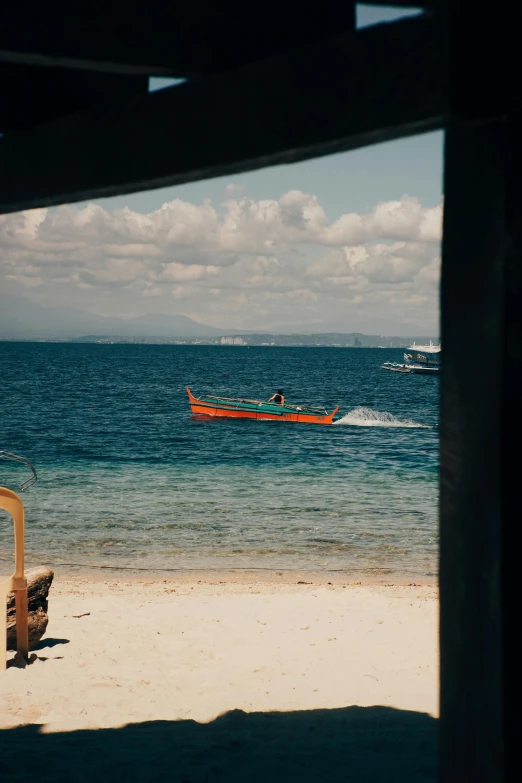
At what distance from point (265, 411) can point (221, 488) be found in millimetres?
16897

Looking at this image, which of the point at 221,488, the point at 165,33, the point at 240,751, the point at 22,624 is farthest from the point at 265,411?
the point at 165,33

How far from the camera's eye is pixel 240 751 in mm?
4645

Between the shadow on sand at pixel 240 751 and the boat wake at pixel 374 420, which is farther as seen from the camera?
the boat wake at pixel 374 420

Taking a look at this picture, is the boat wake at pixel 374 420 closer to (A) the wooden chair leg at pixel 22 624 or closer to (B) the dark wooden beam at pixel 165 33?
(A) the wooden chair leg at pixel 22 624

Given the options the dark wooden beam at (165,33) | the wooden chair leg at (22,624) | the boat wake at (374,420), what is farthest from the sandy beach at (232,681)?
the boat wake at (374,420)

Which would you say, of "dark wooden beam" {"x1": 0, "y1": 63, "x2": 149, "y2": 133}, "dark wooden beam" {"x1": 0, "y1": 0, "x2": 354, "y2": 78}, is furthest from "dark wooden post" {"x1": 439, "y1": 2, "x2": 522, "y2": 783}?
"dark wooden beam" {"x1": 0, "y1": 63, "x2": 149, "y2": 133}

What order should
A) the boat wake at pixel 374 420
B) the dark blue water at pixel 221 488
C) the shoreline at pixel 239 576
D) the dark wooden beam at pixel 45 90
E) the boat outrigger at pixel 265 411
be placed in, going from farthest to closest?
the boat wake at pixel 374 420
the boat outrigger at pixel 265 411
the dark blue water at pixel 221 488
the shoreline at pixel 239 576
the dark wooden beam at pixel 45 90

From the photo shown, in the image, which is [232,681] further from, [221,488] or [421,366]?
[421,366]

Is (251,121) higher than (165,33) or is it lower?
lower

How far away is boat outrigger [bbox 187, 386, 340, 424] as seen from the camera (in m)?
37.4

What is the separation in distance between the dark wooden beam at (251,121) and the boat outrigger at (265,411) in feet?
112

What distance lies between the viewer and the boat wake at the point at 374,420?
41000mm

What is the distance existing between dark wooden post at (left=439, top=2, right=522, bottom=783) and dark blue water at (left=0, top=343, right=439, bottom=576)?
10842mm

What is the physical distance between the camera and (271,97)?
1924 millimetres
